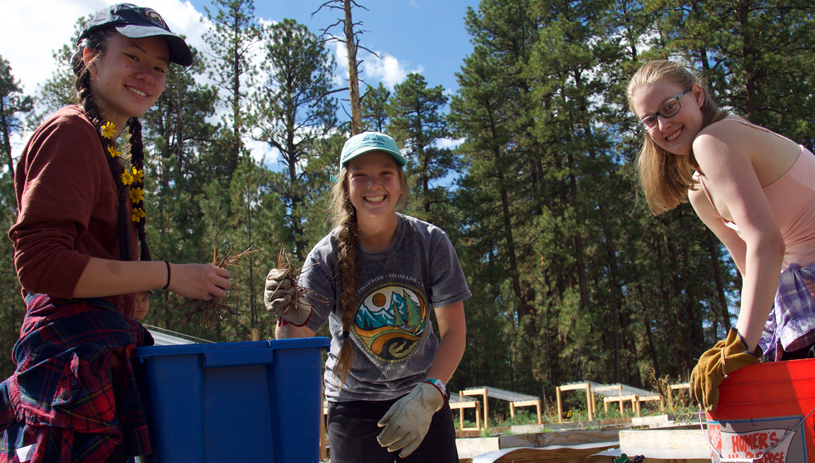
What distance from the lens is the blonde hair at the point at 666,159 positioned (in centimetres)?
206

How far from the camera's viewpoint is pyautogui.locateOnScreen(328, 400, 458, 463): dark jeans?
2105 millimetres

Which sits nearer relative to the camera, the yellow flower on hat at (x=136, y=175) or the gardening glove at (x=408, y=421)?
the yellow flower on hat at (x=136, y=175)

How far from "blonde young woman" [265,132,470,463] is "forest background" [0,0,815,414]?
13.4 meters

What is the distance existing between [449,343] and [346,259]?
52 centimetres

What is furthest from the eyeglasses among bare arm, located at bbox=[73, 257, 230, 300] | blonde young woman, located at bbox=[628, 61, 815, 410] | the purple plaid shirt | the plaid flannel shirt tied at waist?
the plaid flannel shirt tied at waist

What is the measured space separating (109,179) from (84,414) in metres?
0.58

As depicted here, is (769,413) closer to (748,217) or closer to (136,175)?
(748,217)

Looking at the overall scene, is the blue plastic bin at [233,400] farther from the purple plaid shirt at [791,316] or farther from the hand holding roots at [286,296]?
the purple plaid shirt at [791,316]

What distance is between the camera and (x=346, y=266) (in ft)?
7.29

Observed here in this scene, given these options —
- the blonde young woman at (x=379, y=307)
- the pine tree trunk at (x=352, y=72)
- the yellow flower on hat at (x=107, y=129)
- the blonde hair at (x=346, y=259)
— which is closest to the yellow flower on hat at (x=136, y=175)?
the yellow flower on hat at (x=107, y=129)

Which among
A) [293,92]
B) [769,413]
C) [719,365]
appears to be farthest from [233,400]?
[293,92]

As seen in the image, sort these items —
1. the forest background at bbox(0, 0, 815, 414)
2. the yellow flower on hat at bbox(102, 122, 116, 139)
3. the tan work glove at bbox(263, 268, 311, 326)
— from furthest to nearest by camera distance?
the forest background at bbox(0, 0, 815, 414) → the tan work glove at bbox(263, 268, 311, 326) → the yellow flower on hat at bbox(102, 122, 116, 139)

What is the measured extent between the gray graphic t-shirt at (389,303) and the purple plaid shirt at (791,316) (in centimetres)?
108

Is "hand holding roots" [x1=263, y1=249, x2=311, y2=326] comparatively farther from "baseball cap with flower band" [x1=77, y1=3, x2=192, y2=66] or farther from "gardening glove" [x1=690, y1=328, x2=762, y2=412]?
"gardening glove" [x1=690, y1=328, x2=762, y2=412]
